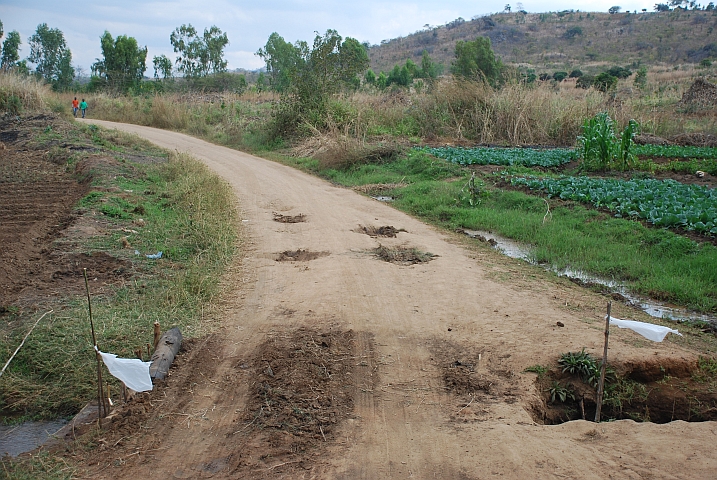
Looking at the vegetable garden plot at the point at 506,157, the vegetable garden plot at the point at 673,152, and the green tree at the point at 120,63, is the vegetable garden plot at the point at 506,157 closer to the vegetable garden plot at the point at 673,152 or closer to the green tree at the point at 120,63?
the vegetable garden plot at the point at 673,152

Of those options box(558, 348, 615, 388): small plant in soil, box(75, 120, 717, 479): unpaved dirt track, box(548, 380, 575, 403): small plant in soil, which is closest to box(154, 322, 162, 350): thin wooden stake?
box(75, 120, 717, 479): unpaved dirt track

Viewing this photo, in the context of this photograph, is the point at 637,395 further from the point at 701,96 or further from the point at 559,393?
the point at 701,96

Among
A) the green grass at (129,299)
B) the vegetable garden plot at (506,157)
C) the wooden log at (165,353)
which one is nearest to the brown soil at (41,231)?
the green grass at (129,299)

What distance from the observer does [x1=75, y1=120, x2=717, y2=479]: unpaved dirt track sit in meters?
3.56

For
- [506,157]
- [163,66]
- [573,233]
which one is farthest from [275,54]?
[573,233]

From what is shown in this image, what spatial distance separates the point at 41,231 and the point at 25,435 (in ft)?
18.5

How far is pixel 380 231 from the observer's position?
9859 millimetres

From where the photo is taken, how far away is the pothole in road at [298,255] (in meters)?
8.15

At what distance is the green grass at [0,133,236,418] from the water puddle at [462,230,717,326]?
4.31 meters

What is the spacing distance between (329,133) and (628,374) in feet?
52.8

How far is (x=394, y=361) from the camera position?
5.04m

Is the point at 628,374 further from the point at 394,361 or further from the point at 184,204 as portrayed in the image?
the point at 184,204

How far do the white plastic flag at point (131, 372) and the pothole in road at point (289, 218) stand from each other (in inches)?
274

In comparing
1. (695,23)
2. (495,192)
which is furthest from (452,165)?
(695,23)
